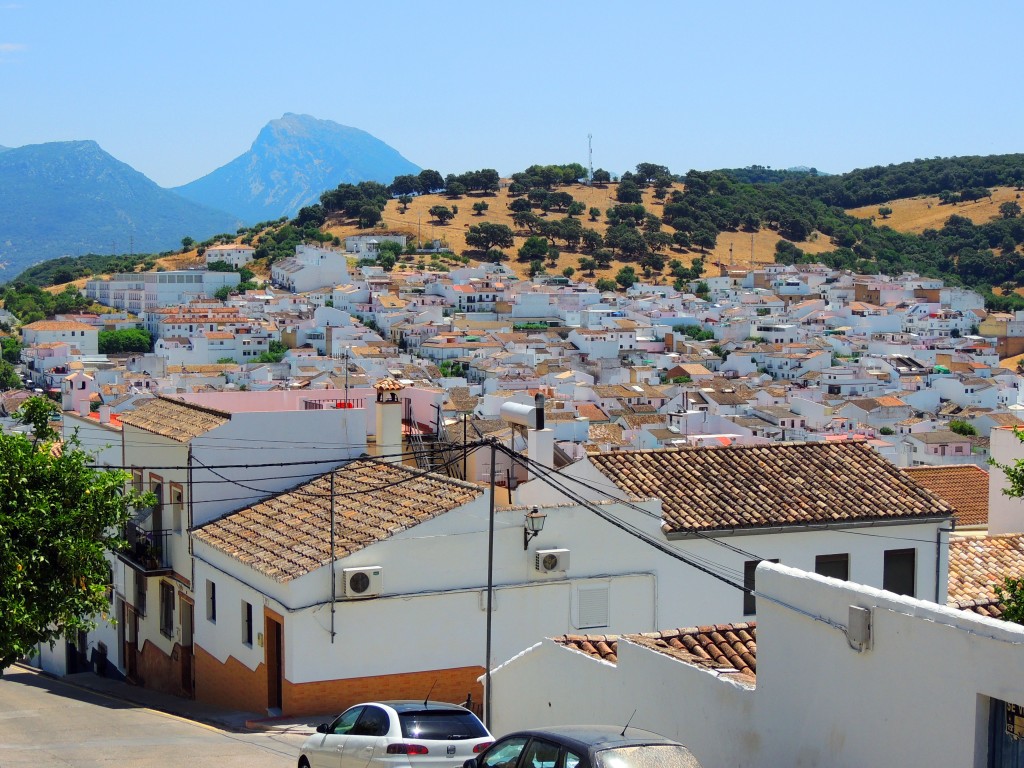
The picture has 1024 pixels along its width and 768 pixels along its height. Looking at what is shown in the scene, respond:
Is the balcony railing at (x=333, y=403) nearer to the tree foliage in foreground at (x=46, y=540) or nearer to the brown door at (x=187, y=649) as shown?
the brown door at (x=187, y=649)

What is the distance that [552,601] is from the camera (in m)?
14.9

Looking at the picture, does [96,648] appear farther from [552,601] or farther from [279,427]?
[552,601]

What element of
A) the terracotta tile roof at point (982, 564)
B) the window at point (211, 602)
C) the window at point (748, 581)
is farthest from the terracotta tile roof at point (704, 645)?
the window at point (211, 602)

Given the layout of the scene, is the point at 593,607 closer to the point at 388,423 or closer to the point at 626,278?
the point at 388,423

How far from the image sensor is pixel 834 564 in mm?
15555

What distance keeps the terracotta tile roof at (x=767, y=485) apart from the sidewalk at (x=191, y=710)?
465 cm

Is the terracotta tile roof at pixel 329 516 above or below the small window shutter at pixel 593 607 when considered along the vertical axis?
above

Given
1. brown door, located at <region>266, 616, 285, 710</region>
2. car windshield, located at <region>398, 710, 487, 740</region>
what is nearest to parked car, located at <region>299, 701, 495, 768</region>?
car windshield, located at <region>398, 710, 487, 740</region>

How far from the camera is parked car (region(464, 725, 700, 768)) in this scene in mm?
6109

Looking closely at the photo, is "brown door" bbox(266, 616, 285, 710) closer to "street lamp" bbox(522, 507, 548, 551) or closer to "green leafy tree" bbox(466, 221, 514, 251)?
"street lamp" bbox(522, 507, 548, 551)

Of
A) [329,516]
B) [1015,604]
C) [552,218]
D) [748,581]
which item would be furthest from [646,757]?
[552,218]

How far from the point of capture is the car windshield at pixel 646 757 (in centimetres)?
607

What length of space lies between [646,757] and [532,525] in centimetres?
824

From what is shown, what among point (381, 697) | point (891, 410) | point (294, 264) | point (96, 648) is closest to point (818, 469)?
point (381, 697)
